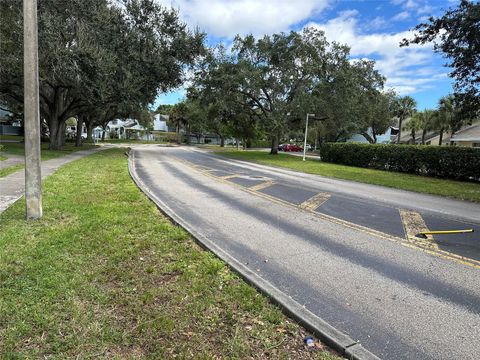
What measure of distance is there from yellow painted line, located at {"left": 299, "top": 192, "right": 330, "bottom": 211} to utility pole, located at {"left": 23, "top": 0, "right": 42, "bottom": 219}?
5.98m

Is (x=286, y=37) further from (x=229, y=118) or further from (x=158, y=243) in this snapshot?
(x=158, y=243)

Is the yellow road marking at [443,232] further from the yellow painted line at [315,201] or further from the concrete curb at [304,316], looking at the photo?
the concrete curb at [304,316]

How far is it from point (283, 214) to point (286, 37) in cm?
2607

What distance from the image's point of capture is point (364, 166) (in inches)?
952

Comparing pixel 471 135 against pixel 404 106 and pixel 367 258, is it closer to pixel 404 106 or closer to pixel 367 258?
pixel 404 106

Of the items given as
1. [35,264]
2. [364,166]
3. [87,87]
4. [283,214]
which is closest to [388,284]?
[283,214]

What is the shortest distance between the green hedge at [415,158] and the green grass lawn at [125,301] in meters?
17.2

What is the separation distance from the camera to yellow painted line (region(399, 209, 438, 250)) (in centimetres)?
614

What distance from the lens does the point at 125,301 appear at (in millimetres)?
3521

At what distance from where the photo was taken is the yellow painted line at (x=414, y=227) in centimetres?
614

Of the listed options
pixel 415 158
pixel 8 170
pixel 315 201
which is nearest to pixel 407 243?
pixel 315 201

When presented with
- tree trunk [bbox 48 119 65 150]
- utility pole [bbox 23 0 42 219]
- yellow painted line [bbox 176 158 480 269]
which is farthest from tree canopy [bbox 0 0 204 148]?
yellow painted line [bbox 176 158 480 269]

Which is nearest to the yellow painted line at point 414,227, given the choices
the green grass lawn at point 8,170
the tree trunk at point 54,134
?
the green grass lawn at point 8,170

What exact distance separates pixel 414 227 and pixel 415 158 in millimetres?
14855
